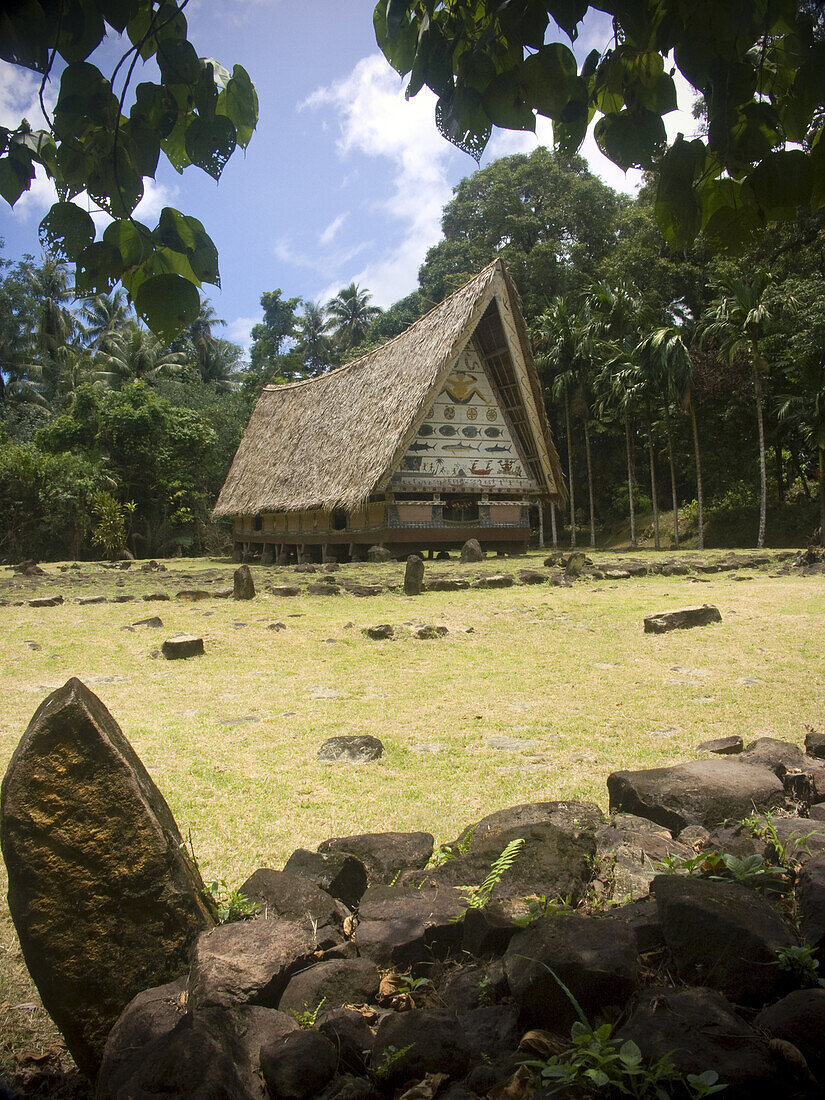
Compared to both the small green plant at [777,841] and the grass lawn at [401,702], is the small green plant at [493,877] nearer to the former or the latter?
the grass lawn at [401,702]

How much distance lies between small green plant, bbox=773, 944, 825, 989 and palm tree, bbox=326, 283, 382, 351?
51309 millimetres

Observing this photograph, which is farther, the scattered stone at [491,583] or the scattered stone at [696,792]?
the scattered stone at [491,583]

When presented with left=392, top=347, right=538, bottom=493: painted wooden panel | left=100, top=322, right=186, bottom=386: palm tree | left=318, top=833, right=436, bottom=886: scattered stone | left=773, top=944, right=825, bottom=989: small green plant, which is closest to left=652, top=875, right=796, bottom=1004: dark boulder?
left=773, top=944, right=825, bottom=989: small green plant

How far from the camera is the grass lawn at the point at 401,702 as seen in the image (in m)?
3.16

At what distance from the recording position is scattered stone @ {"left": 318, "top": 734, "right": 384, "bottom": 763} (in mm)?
3801

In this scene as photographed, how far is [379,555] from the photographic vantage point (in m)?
17.1

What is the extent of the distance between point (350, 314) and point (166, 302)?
51.6 m

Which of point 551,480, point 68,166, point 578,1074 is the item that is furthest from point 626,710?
point 551,480

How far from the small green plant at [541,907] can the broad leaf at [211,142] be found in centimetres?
227

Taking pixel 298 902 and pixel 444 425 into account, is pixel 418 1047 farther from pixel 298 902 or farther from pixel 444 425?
pixel 444 425

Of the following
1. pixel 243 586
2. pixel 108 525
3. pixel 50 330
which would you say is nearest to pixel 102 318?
pixel 50 330

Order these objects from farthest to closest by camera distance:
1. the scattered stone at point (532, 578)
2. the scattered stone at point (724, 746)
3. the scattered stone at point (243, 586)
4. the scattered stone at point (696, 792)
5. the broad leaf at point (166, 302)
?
1. the scattered stone at point (532, 578)
2. the scattered stone at point (243, 586)
3. the scattered stone at point (724, 746)
4. the scattered stone at point (696, 792)
5. the broad leaf at point (166, 302)

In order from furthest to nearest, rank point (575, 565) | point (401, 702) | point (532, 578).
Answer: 1. point (575, 565)
2. point (532, 578)
3. point (401, 702)

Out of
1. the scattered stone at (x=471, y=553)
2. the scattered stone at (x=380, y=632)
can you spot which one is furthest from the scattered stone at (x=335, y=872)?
the scattered stone at (x=471, y=553)
